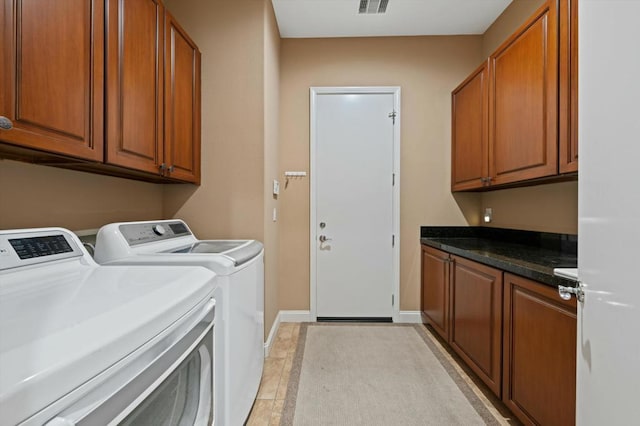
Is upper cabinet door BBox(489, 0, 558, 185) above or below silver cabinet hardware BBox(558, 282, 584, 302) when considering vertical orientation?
above

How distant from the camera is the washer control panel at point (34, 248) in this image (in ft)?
3.34

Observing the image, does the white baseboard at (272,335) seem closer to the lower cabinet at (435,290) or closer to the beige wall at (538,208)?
the lower cabinet at (435,290)

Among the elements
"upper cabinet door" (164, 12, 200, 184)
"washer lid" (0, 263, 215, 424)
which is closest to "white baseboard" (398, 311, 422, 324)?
"upper cabinet door" (164, 12, 200, 184)

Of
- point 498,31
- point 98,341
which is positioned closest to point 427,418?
point 98,341

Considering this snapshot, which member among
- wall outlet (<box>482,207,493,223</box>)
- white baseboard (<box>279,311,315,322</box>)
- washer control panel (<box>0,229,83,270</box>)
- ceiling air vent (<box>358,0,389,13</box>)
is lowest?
→ white baseboard (<box>279,311,315,322</box>)

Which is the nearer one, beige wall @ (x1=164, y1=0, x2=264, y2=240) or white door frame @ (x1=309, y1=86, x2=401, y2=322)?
beige wall @ (x1=164, y1=0, x2=264, y2=240)

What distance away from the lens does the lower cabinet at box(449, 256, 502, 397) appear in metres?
1.75

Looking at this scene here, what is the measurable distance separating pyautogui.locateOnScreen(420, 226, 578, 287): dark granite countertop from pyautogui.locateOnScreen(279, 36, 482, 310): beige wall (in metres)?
0.13

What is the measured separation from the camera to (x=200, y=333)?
102cm

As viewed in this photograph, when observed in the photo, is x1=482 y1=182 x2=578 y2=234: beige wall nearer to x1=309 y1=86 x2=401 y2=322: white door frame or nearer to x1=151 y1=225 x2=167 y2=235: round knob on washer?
x1=309 y1=86 x2=401 y2=322: white door frame

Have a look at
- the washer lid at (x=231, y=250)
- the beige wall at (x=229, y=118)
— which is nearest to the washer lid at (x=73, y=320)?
the washer lid at (x=231, y=250)

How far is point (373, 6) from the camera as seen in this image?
262 centimetres

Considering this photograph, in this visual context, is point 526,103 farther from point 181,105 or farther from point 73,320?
point 73,320

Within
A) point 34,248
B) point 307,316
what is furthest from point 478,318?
point 34,248
